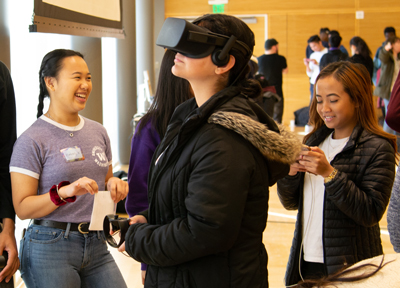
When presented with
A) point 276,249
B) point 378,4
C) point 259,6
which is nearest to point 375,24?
point 378,4

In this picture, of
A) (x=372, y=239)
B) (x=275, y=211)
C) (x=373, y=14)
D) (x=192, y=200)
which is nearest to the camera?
(x=192, y=200)


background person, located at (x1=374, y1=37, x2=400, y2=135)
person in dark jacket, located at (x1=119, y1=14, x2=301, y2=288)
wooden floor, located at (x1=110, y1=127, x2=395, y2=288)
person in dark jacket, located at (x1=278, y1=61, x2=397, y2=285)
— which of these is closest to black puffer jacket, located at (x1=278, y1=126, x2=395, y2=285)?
person in dark jacket, located at (x1=278, y1=61, x2=397, y2=285)

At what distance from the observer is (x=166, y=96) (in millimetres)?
1984

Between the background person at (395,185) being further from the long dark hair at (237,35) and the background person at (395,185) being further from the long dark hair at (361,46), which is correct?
the long dark hair at (361,46)

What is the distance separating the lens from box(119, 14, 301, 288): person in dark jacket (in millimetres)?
1076

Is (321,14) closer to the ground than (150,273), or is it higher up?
higher up

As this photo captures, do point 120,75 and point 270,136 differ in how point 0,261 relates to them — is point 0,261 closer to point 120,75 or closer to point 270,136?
point 270,136

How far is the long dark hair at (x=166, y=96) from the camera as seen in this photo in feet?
6.41

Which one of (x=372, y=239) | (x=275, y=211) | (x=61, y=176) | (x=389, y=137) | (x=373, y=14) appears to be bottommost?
(x=275, y=211)

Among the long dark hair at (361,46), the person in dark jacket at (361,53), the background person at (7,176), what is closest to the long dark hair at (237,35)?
the background person at (7,176)

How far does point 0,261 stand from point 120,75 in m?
5.17

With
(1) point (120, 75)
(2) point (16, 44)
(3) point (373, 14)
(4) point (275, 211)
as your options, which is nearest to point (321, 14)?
(3) point (373, 14)

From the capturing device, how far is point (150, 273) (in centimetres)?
127

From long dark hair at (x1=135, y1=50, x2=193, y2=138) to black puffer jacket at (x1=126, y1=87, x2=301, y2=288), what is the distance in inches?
27.1
